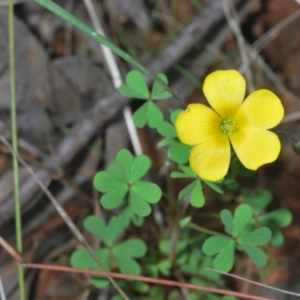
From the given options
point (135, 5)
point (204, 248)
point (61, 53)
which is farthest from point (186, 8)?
point (204, 248)

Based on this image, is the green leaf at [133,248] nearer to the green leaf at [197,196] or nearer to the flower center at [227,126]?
the green leaf at [197,196]

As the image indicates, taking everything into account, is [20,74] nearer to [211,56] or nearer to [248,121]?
[211,56]

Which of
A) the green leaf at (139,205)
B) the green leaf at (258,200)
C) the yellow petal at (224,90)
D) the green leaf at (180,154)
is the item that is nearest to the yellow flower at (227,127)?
the yellow petal at (224,90)

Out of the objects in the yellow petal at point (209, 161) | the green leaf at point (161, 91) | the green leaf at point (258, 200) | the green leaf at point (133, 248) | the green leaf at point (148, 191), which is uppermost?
the green leaf at point (161, 91)

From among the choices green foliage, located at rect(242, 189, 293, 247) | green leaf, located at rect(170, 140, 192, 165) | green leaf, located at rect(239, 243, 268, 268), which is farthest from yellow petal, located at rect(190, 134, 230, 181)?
green foliage, located at rect(242, 189, 293, 247)

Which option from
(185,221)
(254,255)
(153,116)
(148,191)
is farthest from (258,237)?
(153,116)
